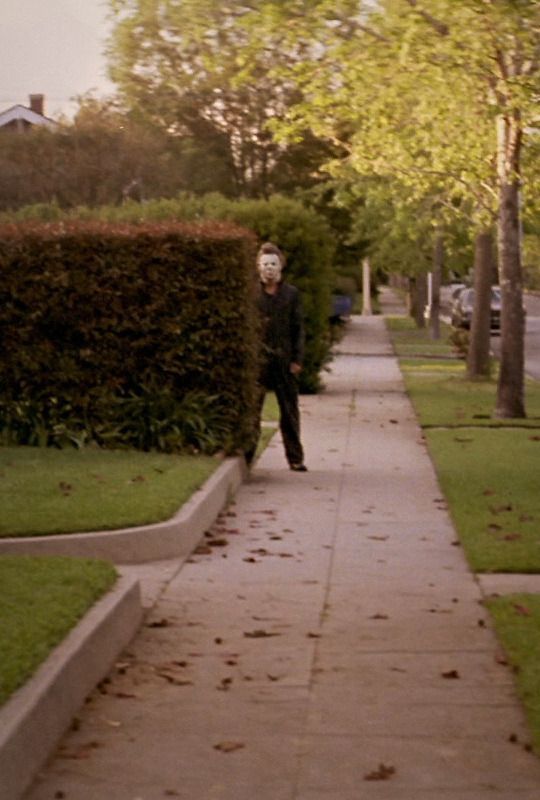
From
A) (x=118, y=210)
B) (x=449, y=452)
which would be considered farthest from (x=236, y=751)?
(x=118, y=210)

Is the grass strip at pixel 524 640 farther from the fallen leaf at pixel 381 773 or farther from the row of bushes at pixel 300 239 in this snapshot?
the row of bushes at pixel 300 239

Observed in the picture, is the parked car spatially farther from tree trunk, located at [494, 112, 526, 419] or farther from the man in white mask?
the man in white mask

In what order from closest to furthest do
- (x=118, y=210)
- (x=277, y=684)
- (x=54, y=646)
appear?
(x=54, y=646), (x=277, y=684), (x=118, y=210)

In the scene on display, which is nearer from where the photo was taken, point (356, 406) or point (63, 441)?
point (63, 441)

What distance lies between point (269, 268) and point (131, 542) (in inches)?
235

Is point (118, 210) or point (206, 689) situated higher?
point (118, 210)

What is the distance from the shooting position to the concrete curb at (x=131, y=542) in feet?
35.6

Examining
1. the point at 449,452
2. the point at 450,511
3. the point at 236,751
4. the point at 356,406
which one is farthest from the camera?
the point at 356,406

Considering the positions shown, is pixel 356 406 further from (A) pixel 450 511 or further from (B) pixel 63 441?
(A) pixel 450 511

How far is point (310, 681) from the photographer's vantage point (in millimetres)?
8031

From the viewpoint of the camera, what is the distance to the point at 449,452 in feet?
60.4

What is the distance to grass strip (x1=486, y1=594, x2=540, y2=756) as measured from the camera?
7.39 metres

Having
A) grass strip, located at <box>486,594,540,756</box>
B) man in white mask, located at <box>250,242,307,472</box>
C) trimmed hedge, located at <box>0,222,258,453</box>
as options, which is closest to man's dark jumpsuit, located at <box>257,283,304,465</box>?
man in white mask, located at <box>250,242,307,472</box>

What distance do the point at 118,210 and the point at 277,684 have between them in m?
21.8
